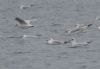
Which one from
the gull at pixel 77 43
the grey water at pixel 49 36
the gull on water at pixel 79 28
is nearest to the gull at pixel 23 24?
the grey water at pixel 49 36

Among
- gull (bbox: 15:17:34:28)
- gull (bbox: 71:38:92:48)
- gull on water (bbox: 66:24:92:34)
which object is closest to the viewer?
gull (bbox: 71:38:92:48)

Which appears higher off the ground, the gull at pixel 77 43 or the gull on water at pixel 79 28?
the gull on water at pixel 79 28

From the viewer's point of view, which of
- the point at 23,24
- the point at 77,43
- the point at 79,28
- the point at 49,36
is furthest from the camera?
the point at 23,24

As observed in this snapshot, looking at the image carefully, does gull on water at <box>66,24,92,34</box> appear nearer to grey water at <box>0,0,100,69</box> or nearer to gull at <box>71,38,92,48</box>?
grey water at <box>0,0,100,69</box>

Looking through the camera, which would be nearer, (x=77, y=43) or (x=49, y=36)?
(x=77, y=43)

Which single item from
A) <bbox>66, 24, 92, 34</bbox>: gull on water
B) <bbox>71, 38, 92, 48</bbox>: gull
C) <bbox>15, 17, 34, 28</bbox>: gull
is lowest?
<bbox>71, 38, 92, 48</bbox>: gull

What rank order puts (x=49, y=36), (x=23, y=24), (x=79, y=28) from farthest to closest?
(x=23, y=24)
(x=79, y=28)
(x=49, y=36)

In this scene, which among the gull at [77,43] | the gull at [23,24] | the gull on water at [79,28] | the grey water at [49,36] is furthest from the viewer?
the gull at [23,24]

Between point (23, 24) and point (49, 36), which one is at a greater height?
point (23, 24)

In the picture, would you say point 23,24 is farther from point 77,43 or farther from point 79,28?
point 77,43

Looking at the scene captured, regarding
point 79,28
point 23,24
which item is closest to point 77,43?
point 79,28

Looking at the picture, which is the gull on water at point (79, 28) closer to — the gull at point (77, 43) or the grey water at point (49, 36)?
the grey water at point (49, 36)

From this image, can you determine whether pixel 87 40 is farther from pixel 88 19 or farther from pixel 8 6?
pixel 8 6

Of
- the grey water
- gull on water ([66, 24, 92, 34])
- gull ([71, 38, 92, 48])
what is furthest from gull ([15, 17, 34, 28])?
gull ([71, 38, 92, 48])
